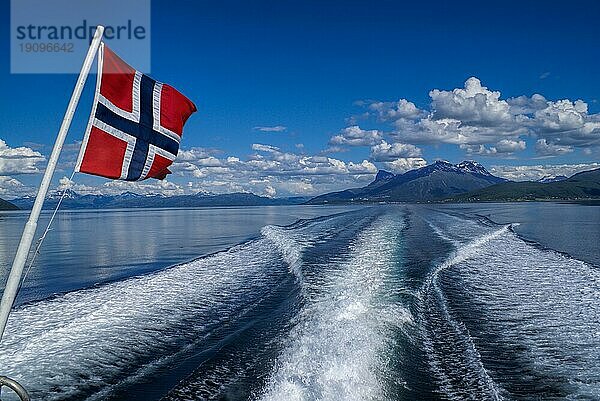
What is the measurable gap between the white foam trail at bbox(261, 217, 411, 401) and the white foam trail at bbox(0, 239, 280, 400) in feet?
8.77

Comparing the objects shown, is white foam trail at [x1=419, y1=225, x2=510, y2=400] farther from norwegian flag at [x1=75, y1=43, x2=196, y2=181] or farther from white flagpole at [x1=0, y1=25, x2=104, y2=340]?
white flagpole at [x1=0, y1=25, x2=104, y2=340]

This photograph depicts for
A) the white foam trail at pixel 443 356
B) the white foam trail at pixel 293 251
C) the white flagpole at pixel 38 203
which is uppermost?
the white flagpole at pixel 38 203

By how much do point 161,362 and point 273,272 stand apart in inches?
424

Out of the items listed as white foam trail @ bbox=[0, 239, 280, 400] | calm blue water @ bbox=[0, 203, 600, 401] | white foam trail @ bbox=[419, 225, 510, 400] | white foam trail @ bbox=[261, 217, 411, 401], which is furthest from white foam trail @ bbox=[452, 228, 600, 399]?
white foam trail @ bbox=[0, 239, 280, 400]

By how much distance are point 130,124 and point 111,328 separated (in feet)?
25.7

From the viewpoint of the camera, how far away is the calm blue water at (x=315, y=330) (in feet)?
27.9

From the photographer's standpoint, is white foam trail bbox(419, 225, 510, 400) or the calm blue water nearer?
white foam trail bbox(419, 225, 510, 400)

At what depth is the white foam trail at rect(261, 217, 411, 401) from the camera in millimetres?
8094

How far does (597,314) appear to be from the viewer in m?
12.7

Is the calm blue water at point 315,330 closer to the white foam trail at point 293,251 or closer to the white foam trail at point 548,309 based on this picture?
the white foam trail at point 548,309

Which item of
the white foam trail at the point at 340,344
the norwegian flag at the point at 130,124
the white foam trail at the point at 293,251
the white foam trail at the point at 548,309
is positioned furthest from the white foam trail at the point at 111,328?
the white foam trail at the point at 548,309

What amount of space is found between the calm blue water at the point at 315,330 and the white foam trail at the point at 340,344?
0.04m

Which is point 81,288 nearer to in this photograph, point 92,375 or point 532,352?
point 92,375

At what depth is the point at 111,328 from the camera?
12031mm
